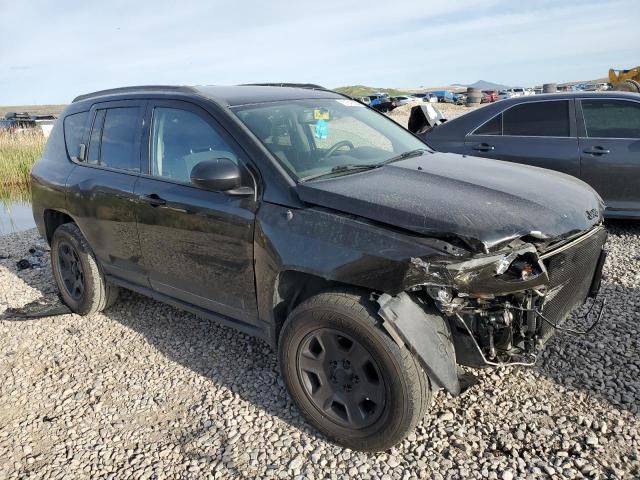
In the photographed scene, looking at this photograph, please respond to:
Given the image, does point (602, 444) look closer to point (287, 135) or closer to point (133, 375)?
point (287, 135)

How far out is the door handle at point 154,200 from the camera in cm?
354

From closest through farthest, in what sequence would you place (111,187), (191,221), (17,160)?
1. (191,221)
2. (111,187)
3. (17,160)

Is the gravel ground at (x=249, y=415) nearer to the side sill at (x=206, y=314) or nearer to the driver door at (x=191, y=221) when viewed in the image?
the side sill at (x=206, y=314)

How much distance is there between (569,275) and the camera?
289 cm

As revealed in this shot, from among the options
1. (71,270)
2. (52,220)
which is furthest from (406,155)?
(52,220)

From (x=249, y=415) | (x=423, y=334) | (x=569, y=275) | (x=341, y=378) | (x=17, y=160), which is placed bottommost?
(x=249, y=415)

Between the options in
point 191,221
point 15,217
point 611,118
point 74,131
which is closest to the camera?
point 191,221

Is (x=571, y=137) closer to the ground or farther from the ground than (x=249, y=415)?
farther from the ground

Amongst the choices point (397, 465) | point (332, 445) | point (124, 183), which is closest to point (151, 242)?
point (124, 183)

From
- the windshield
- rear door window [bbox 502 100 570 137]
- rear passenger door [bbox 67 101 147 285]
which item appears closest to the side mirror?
the windshield

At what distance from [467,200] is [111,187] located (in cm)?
272

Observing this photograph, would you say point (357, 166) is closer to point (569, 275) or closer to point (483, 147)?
point (569, 275)

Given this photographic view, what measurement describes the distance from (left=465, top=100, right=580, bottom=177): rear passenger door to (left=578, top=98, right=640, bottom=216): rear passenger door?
0.47 feet

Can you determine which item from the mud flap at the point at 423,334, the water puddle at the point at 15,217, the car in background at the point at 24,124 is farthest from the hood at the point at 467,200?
the car in background at the point at 24,124
